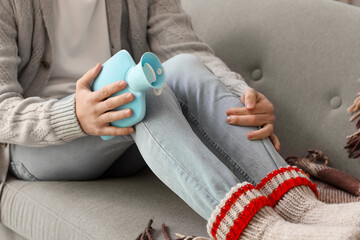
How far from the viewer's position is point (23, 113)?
92cm

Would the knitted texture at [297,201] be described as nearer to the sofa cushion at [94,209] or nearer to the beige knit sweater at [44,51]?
the sofa cushion at [94,209]

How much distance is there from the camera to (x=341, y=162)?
1151 millimetres

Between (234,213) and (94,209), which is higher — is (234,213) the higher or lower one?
the higher one

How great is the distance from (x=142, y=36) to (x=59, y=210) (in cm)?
51

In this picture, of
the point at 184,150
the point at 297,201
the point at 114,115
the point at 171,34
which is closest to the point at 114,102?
the point at 114,115

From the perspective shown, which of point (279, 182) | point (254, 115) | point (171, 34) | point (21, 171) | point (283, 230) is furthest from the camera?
point (171, 34)

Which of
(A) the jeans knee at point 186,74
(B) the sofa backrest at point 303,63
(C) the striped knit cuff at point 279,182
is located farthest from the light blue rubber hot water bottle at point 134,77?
(B) the sofa backrest at point 303,63

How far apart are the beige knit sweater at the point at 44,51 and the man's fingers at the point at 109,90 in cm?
7

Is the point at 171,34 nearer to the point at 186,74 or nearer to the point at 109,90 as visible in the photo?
the point at 186,74

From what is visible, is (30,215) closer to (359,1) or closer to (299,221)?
(299,221)

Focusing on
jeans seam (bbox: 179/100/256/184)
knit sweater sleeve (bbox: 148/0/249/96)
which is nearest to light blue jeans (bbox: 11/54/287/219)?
jeans seam (bbox: 179/100/256/184)

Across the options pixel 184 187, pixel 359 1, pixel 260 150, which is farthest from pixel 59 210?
pixel 359 1

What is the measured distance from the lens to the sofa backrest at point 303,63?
1.18 metres

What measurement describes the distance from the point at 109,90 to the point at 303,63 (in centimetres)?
62
